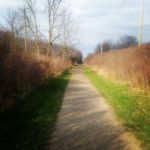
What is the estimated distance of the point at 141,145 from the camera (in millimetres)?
8141

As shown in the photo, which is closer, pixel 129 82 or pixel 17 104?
pixel 17 104

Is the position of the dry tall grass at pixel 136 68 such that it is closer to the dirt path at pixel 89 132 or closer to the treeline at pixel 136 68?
the treeline at pixel 136 68

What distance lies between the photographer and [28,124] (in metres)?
10.2

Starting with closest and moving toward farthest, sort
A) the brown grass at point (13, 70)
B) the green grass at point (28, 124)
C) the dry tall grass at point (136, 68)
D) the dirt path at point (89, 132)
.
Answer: the dirt path at point (89, 132), the green grass at point (28, 124), the brown grass at point (13, 70), the dry tall grass at point (136, 68)

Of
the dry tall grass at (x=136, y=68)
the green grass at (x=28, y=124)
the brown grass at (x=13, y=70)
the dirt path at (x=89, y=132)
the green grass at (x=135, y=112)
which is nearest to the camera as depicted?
the dirt path at (x=89, y=132)

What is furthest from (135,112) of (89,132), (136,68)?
(136,68)

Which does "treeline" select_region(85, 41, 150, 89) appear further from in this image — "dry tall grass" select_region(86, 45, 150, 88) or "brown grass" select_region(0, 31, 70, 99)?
"brown grass" select_region(0, 31, 70, 99)

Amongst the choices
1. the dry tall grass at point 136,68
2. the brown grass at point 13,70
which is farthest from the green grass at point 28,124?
the dry tall grass at point 136,68

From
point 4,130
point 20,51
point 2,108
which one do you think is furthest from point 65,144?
point 20,51

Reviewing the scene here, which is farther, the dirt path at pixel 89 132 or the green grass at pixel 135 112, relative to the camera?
the green grass at pixel 135 112

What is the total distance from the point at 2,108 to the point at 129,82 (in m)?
11.2

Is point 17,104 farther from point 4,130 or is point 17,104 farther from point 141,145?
point 141,145

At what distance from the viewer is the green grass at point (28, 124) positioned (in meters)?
8.18

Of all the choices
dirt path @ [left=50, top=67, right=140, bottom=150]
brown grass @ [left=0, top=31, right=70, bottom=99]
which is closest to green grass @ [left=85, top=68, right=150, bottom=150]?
dirt path @ [left=50, top=67, right=140, bottom=150]
